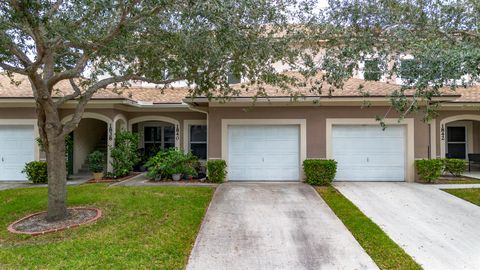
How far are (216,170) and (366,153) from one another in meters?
5.69

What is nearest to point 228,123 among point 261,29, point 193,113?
point 193,113

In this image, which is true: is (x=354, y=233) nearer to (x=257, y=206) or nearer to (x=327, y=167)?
(x=257, y=206)

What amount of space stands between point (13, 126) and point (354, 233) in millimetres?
13946

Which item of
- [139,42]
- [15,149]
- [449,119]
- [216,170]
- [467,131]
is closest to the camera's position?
[139,42]

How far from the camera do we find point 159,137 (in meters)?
17.3

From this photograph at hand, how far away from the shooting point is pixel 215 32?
287 inches

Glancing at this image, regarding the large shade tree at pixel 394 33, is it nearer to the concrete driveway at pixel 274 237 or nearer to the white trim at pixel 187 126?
the concrete driveway at pixel 274 237

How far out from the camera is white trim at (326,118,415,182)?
41.5ft

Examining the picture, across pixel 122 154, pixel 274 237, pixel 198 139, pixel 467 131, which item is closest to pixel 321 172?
pixel 274 237

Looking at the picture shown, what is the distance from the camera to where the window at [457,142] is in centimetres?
1681

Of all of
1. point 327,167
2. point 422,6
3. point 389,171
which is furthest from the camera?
point 389,171

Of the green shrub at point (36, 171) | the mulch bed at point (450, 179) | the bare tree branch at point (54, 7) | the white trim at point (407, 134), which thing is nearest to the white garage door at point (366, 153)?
the white trim at point (407, 134)

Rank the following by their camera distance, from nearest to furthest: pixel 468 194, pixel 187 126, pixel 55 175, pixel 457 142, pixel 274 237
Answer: pixel 274 237 → pixel 55 175 → pixel 468 194 → pixel 187 126 → pixel 457 142

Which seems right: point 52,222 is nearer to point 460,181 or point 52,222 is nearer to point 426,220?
point 426,220
